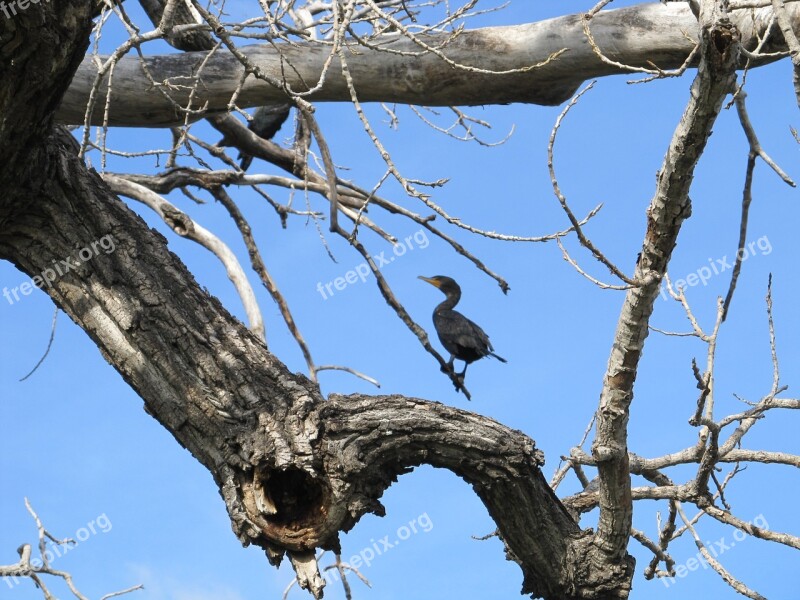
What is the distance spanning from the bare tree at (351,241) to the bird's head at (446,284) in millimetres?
3999

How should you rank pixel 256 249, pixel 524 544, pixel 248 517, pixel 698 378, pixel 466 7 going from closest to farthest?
1. pixel 698 378
2. pixel 248 517
3. pixel 524 544
4. pixel 466 7
5. pixel 256 249

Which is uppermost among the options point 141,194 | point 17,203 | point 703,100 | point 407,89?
point 141,194

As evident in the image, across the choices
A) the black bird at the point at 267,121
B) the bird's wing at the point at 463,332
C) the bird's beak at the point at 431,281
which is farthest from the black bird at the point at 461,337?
the black bird at the point at 267,121

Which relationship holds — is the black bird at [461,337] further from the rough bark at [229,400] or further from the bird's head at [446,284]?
the rough bark at [229,400]

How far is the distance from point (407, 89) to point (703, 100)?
75.0 inches

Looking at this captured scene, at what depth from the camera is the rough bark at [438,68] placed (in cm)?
386

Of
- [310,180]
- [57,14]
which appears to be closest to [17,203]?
[57,14]

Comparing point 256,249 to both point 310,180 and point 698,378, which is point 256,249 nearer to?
point 310,180

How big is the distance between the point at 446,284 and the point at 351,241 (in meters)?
4.30

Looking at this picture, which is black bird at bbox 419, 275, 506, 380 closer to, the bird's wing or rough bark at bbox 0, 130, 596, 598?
the bird's wing

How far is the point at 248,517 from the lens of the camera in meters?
2.96

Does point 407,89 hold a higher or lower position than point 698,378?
higher

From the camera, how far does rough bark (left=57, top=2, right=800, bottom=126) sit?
152 inches

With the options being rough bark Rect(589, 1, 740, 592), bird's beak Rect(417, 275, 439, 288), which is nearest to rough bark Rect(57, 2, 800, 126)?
rough bark Rect(589, 1, 740, 592)
